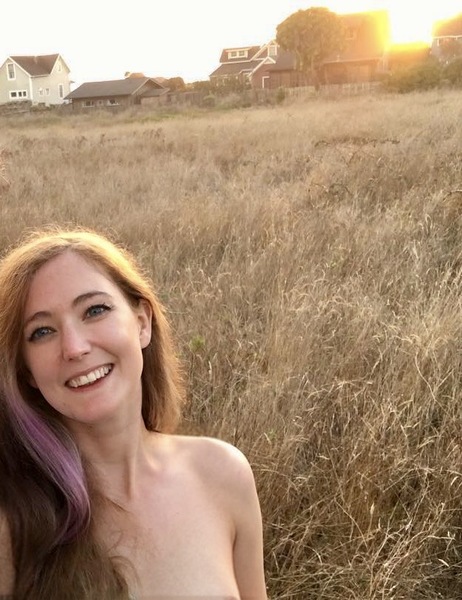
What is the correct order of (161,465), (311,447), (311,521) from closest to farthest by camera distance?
(161,465)
(311,521)
(311,447)

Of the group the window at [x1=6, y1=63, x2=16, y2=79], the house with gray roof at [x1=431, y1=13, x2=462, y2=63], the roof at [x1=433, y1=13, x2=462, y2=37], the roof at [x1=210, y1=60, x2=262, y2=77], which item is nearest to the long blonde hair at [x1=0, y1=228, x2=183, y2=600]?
the house with gray roof at [x1=431, y1=13, x2=462, y2=63]

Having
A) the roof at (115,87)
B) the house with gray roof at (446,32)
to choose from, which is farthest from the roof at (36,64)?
the house with gray roof at (446,32)

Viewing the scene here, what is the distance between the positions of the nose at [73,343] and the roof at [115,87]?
47.2m

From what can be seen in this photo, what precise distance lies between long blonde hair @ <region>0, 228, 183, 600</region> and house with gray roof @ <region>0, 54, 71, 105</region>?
54.3 meters

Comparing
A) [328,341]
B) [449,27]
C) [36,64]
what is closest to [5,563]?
[328,341]

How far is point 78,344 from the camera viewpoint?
52.0 inches

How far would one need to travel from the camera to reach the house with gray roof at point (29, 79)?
5122 cm

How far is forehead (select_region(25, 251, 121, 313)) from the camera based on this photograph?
136cm

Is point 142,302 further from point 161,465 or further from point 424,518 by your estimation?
point 424,518

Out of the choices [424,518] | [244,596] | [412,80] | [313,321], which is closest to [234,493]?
[244,596]

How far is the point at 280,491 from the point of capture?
7.18 feet

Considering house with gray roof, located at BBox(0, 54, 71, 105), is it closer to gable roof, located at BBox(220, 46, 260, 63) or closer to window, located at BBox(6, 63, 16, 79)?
window, located at BBox(6, 63, 16, 79)

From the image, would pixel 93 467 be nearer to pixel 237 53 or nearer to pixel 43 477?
pixel 43 477

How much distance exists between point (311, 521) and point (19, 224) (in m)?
4.13
